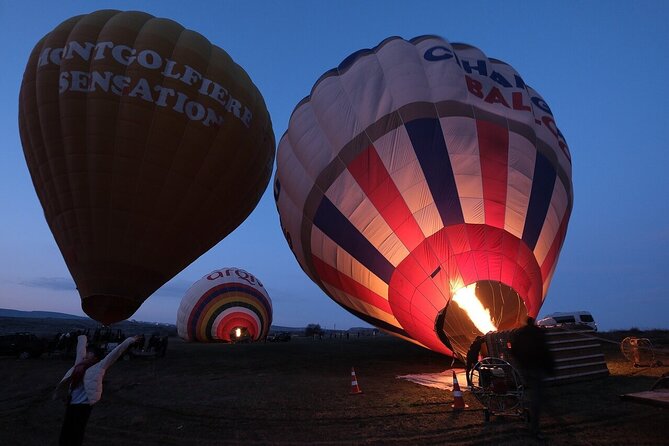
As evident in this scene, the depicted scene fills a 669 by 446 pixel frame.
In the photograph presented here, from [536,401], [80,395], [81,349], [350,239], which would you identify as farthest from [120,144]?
[536,401]

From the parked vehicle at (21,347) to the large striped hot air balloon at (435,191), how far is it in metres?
14.0

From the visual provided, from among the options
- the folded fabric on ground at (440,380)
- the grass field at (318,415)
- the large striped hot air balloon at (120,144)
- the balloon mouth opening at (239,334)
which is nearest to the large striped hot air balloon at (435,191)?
the folded fabric on ground at (440,380)

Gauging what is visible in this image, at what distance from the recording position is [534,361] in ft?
15.2

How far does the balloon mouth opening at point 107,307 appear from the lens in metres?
10.3

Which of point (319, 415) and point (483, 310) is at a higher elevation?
point (483, 310)

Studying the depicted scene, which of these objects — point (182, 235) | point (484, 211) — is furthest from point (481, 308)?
point (182, 235)

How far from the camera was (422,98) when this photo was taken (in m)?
7.96

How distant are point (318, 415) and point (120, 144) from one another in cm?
857

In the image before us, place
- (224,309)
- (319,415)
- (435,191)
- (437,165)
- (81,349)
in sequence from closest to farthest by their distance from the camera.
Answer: (81,349) < (319,415) < (435,191) < (437,165) < (224,309)

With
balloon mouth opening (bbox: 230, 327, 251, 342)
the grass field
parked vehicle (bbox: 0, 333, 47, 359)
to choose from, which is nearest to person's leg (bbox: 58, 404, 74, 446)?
the grass field

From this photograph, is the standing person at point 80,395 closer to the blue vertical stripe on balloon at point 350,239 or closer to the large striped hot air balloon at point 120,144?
the blue vertical stripe on balloon at point 350,239

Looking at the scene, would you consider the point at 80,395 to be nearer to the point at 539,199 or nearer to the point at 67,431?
the point at 67,431

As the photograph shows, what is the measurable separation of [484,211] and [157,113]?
8425mm

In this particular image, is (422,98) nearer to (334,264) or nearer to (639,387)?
(334,264)
